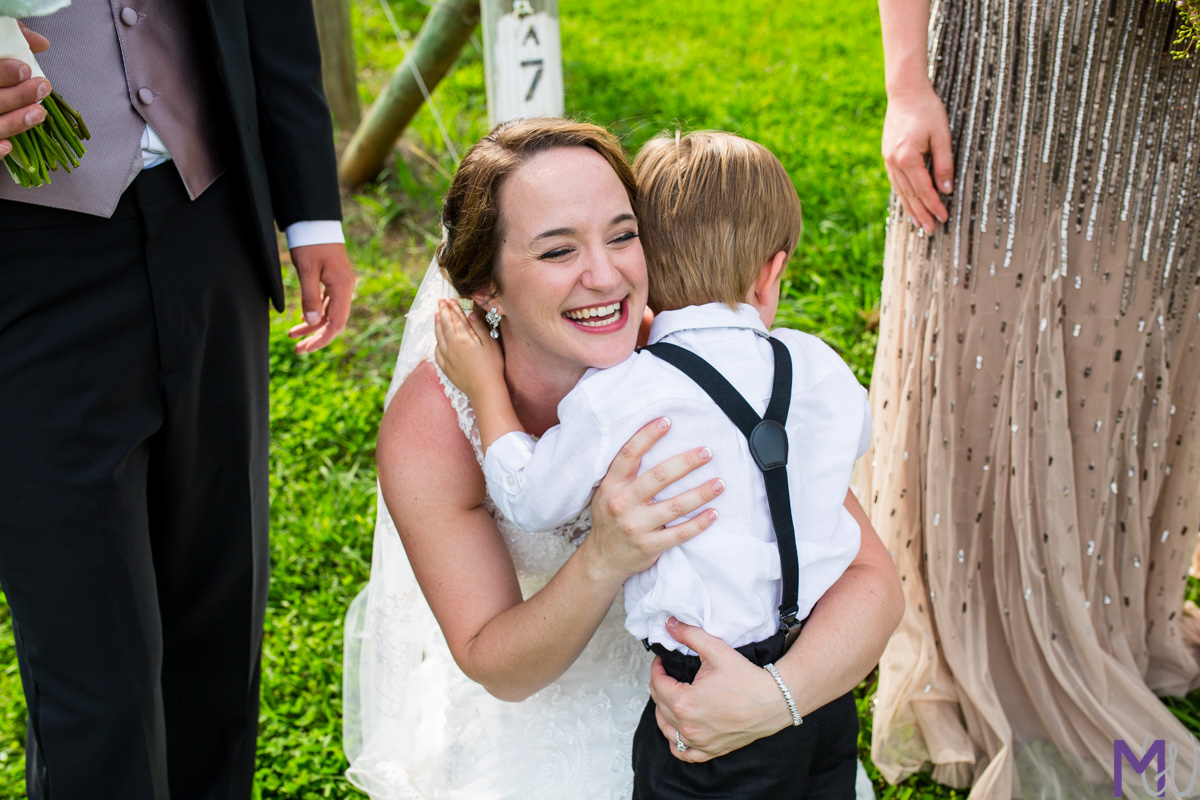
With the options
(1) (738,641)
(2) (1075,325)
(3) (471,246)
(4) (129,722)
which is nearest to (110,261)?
(3) (471,246)

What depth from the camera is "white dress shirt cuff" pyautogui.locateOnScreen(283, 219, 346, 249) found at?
2.15m

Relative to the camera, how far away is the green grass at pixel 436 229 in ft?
9.53

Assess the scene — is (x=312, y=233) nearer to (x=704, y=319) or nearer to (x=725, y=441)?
(x=704, y=319)

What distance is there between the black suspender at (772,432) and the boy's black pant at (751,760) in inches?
6.4

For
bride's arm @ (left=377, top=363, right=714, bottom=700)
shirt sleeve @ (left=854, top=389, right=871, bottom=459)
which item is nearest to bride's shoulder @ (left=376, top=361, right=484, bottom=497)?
bride's arm @ (left=377, top=363, right=714, bottom=700)

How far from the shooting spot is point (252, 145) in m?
1.95

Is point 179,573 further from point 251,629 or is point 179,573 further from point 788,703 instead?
point 788,703

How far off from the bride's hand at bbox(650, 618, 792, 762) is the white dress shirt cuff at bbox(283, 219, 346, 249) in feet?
→ 3.65

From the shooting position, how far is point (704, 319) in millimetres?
1706

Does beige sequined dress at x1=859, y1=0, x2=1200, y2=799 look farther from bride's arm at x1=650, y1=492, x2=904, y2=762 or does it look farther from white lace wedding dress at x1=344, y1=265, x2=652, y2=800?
white lace wedding dress at x1=344, y1=265, x2=652, y2=800

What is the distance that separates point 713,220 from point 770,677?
79 cm

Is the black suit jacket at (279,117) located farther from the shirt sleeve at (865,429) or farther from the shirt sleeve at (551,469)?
the shirt sleeve at (865,429)

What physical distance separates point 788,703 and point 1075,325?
1.18 m

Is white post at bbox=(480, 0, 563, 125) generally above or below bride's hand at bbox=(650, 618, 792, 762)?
above
